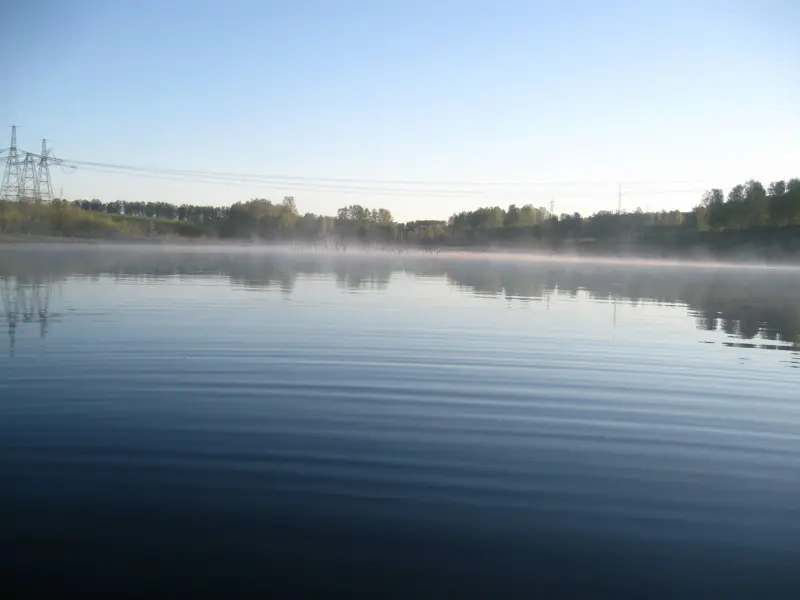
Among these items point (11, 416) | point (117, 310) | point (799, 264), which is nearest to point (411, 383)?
point (11, 416)

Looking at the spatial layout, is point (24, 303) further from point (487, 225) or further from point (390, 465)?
point (487, 225)

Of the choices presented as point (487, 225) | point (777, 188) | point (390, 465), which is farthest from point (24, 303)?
point (487, 225)

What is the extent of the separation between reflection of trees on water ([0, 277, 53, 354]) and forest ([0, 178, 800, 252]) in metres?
69.8

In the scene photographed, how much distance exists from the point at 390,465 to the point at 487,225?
175 meters

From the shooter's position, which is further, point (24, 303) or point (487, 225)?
point (487, 225)

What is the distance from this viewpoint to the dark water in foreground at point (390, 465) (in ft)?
16.8

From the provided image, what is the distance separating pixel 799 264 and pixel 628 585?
98.9m

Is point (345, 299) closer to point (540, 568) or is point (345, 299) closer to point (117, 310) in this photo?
point (117, 310)

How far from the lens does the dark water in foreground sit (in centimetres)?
511

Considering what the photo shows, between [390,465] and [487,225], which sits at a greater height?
[487,225]

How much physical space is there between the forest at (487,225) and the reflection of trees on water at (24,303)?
229ft

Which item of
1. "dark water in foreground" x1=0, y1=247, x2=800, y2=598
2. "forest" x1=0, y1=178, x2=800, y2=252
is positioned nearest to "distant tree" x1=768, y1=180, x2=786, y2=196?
"forest" x1=0, y1=178, x2=800, y2=252

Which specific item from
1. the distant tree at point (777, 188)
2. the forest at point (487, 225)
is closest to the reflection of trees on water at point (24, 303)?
the forest at point (487, 225)

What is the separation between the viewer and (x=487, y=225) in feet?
590
